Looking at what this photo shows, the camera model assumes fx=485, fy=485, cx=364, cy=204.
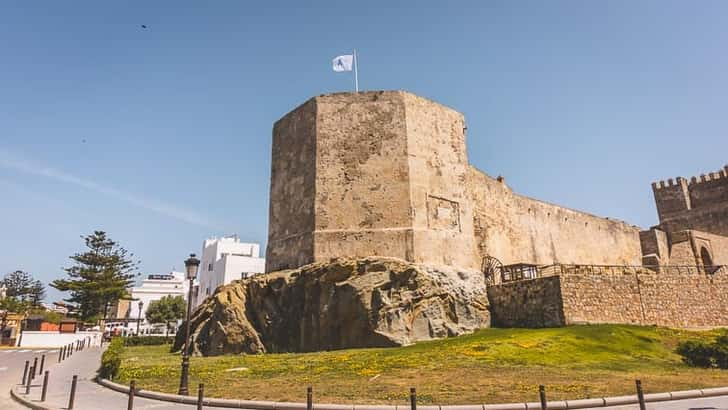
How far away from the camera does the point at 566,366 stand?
12.8 metres

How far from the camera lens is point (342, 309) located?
771 inches

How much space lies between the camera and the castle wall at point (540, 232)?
26156 millimetres

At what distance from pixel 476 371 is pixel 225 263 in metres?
52.3

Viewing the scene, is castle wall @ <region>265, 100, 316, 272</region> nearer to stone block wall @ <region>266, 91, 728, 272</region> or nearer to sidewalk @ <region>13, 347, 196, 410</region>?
stone block wall @ <region>266, 91, 728, 272</region>

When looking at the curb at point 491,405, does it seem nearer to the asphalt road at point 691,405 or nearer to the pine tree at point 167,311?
the asphalt road at point 691,405

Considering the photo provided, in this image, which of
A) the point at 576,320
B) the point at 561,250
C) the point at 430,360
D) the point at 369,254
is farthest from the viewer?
the point at 561,250

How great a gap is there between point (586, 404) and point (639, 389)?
5.42 feet

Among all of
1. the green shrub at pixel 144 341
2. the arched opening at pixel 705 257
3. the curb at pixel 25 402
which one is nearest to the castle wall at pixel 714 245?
the arched opening at pixel 705 257

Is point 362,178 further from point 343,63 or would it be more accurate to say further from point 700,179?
point 700,179

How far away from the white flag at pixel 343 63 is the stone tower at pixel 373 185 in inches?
51.4

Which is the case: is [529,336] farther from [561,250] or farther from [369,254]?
[561,250]

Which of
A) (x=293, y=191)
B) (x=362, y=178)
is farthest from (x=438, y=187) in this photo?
(x=293, y=191)

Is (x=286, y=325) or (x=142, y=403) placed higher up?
(x=286, y=325)

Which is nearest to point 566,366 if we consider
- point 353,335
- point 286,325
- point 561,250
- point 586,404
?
point 586,404
